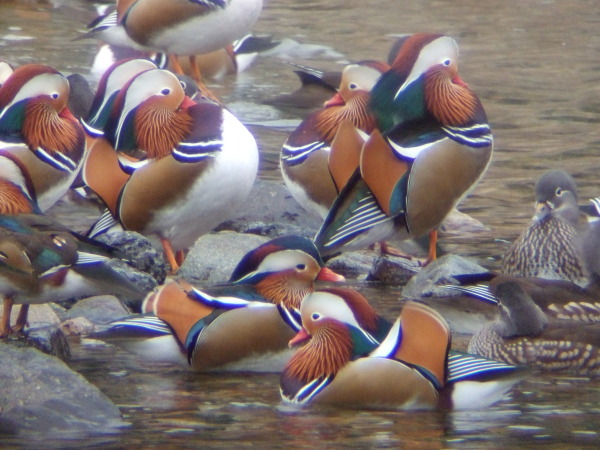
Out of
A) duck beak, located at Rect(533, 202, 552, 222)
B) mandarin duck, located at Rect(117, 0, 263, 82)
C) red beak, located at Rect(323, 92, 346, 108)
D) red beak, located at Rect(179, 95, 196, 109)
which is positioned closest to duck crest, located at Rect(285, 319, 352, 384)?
duck beak, located at Rect(533, 202, 552, 222)

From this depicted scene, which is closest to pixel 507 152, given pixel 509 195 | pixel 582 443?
→ pixel 509 195

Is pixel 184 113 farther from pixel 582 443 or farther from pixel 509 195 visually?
pixel 582 443

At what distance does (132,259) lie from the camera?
594 centimetres

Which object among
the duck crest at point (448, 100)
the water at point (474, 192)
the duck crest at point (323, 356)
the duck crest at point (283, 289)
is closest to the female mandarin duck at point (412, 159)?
the duck crest at point (448, 100)

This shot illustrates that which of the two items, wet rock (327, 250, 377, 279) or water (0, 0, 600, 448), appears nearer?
water (0, 0, 600, 448)

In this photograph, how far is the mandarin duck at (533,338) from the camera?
4938 mm

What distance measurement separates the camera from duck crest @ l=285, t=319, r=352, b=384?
445cm

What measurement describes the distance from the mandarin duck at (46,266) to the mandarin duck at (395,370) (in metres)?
0.88

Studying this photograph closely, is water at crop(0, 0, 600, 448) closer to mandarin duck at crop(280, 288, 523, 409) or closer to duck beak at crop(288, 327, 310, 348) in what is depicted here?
mandarin duck at crop(280, 288, 523, 409)

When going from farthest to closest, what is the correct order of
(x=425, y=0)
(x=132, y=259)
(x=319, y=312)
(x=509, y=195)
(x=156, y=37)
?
1. (x=425, y=0)
2. (x=156, y=37)
3. (x=509, y=195)
4. (x=132, y=259)
5. (x=319, y=312)

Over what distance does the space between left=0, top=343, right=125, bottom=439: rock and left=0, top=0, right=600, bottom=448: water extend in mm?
102

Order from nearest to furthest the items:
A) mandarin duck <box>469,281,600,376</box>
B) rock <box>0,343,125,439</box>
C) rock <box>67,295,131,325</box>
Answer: rock <box>0,343,125,439</box> → mandarin duck <box>469,281,600,376</box> → rock <box>67,295,131,325</box>

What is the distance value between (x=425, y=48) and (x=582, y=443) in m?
3.04

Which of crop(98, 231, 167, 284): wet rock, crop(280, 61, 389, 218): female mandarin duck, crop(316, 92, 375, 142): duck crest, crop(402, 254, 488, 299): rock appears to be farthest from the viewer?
crop(316, 92, 375, 142): duck crest
